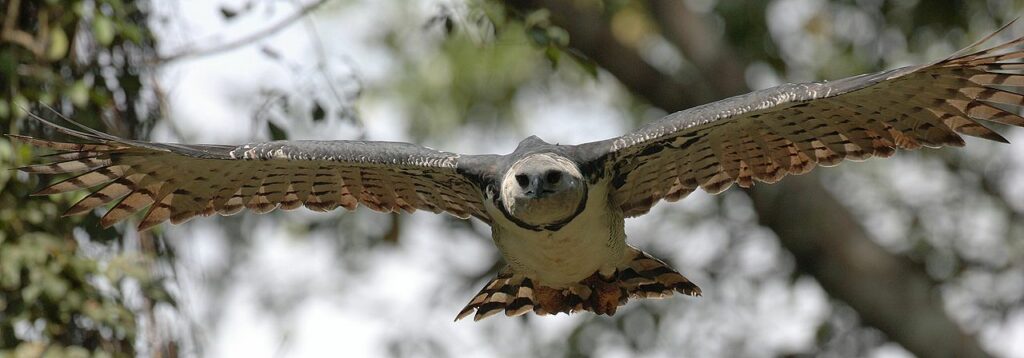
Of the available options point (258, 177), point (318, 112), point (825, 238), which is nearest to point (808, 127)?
point (318, 112)

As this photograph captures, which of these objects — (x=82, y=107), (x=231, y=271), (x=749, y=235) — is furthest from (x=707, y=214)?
(x=82, y=107)

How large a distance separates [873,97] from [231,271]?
7.49m

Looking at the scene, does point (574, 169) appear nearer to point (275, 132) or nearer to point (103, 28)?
point (275, 132)

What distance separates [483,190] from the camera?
520cm

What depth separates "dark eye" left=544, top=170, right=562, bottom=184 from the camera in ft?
16.1

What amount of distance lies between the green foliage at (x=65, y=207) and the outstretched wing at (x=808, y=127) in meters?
2.11

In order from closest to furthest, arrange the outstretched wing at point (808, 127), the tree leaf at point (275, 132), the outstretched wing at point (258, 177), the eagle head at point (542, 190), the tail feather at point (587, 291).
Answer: the outstretched wing at point (808, 127), the eagle head at point (542, 190), the outstretched wing at point (258, 177), the tail feather at point (587, 291), the tree leaf at point (275, 132)

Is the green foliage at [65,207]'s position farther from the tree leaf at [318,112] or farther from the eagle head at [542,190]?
the eagle head at [542,190]

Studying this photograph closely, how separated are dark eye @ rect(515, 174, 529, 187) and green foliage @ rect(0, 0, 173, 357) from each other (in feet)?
5.31

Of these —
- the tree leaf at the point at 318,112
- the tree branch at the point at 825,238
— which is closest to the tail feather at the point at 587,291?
the tree leaf at the point at 318,112

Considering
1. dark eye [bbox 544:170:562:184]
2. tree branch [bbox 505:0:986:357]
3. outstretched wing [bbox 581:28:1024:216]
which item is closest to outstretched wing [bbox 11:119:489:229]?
dark eye [bbox 544:170:562:184]

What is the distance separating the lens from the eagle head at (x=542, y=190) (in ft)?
16.1

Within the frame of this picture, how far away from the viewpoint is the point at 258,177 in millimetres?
5664

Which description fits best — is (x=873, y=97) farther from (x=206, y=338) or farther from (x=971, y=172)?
(x=971, y=172)
